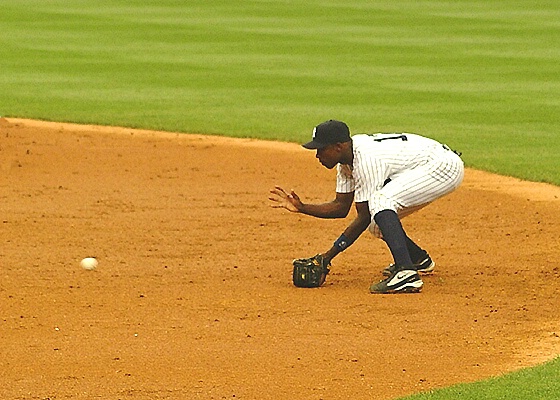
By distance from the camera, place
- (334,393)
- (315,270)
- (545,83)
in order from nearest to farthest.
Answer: (334,393) → (315,270) → (545,83)

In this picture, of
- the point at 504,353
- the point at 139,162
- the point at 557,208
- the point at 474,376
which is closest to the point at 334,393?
the point at 474,376

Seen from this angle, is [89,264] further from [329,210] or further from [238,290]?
[329,210]

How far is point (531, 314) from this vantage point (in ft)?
25.1

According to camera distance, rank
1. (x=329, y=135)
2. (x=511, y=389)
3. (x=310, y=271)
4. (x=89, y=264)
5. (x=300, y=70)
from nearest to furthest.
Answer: (x=511, y=389), (x=329, y=135), (x=310, y=271), (x=89, y=264), (x=300, y=70)

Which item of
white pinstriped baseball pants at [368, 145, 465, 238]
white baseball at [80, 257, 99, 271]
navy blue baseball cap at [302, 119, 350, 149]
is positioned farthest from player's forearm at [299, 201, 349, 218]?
white baseball at [80, 257, 99, 271]

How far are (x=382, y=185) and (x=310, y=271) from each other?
717 mm

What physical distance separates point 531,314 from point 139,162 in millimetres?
6798

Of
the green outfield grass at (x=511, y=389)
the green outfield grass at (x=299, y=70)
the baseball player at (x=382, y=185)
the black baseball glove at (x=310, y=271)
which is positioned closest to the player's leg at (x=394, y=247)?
the baseball player at (x=382, y=185)

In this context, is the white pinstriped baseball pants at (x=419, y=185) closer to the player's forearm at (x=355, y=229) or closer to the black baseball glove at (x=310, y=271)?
the player's forearm at (x=355, y=229)

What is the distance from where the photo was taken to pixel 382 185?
26.6 feet

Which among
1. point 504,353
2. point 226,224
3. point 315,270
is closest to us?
point 504,353

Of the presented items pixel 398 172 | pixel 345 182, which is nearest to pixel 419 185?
pixel 398 172

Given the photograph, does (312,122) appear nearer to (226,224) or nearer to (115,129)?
(115,129)

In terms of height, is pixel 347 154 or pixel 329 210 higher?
pixel 347 154
